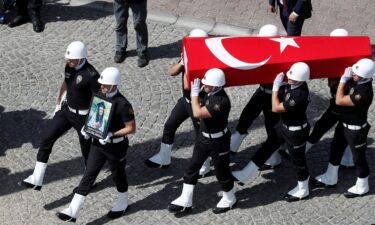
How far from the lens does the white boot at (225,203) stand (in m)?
Result: 8.82

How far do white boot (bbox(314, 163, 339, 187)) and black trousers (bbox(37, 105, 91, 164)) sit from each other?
273 centimetres

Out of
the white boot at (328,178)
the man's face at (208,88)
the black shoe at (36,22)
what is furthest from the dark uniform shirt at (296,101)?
the black shoe at (36,22)

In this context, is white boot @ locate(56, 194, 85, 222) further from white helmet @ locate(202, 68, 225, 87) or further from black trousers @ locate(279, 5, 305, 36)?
black trousers @ locate(279, 5, 305, 36)

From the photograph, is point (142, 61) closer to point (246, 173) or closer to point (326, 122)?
point (246, 173)

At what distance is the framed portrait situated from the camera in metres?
8.16

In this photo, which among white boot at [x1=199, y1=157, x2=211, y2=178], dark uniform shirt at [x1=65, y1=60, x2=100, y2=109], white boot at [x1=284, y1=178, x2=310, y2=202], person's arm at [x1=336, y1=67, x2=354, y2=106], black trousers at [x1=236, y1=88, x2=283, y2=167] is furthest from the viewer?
white boot at [x1=199, y1=157, x2=211, y2=178]

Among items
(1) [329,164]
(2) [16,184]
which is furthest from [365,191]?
(2) [16,184]

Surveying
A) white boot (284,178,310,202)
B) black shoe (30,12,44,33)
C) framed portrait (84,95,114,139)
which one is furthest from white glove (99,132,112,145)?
black shoe (30,12,44,33)

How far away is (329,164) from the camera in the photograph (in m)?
9.27

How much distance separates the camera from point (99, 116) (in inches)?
325

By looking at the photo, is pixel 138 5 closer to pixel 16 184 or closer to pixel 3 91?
pixel 3 91

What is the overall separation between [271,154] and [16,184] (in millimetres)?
3013

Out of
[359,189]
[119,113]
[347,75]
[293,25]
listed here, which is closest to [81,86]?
[119,113]

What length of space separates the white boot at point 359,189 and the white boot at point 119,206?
2567 millimetres
